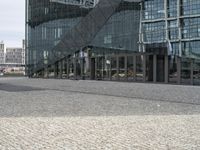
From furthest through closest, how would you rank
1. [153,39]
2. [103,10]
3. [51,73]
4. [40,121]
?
[51,73], [103,10], [153,39], [40,121]

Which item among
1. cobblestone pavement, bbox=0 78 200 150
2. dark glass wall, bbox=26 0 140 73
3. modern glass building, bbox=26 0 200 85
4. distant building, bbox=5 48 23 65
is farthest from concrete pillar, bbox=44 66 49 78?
distant building, bbox=5 48 23 65

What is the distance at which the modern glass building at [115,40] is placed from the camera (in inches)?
1674

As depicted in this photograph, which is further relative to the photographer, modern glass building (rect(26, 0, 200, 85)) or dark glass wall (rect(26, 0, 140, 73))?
dark glass wall (rect(26, 0, 140, 73))

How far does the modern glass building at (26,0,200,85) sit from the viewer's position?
140ft

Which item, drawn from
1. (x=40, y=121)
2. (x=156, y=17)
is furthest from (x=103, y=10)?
(x=40, y=121)

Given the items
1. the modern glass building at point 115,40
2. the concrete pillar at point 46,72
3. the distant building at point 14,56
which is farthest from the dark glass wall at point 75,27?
the distant building at point 14,56

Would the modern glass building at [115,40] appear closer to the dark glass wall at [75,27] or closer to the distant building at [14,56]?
the dark glass wall at [75,27]

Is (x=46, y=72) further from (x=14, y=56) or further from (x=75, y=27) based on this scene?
(x=14, y=56)

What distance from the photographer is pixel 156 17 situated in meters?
45.7

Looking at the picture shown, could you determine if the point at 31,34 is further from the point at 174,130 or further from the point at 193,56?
the point at 174,130

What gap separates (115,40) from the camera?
50750 millimetres

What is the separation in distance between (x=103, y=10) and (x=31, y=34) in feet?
64.2

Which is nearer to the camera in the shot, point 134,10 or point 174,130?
point 174,130

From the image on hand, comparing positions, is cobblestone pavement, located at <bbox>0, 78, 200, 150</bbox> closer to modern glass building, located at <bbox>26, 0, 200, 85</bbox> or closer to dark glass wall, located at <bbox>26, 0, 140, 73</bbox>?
modern glass building, located at <bbox>26, 0, 200, 85</bbox>
